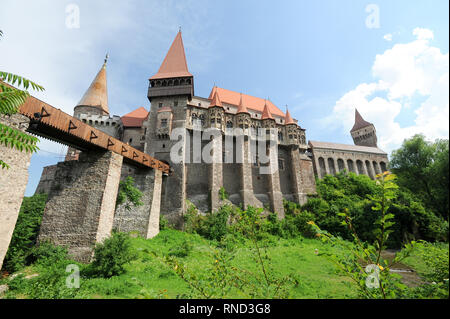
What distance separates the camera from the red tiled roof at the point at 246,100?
123 ft

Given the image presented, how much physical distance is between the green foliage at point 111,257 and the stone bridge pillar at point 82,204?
52.1 inches

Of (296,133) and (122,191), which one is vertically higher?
(296,133)

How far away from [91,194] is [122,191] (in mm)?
3850

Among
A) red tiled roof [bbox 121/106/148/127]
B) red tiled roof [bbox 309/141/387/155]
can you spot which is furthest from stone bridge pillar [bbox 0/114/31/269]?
red tiled roof [bbox 309/141/387/155]

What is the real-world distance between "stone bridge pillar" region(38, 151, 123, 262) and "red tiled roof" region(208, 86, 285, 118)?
84.8 ft

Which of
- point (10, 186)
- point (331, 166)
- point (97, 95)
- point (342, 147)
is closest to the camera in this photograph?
point (10, 186)

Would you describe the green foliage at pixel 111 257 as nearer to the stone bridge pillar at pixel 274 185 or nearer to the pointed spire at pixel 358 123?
the stone bridge pillar at pixel 274 185

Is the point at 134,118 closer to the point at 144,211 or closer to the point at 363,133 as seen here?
the point at 144,211

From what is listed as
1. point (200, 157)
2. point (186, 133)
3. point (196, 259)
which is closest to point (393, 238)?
point (196, 259)

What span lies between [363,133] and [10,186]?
68.7m

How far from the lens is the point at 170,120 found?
90.7ft

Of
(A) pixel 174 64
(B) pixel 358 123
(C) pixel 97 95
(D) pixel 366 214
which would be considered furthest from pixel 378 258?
(B) pixel 358 123
